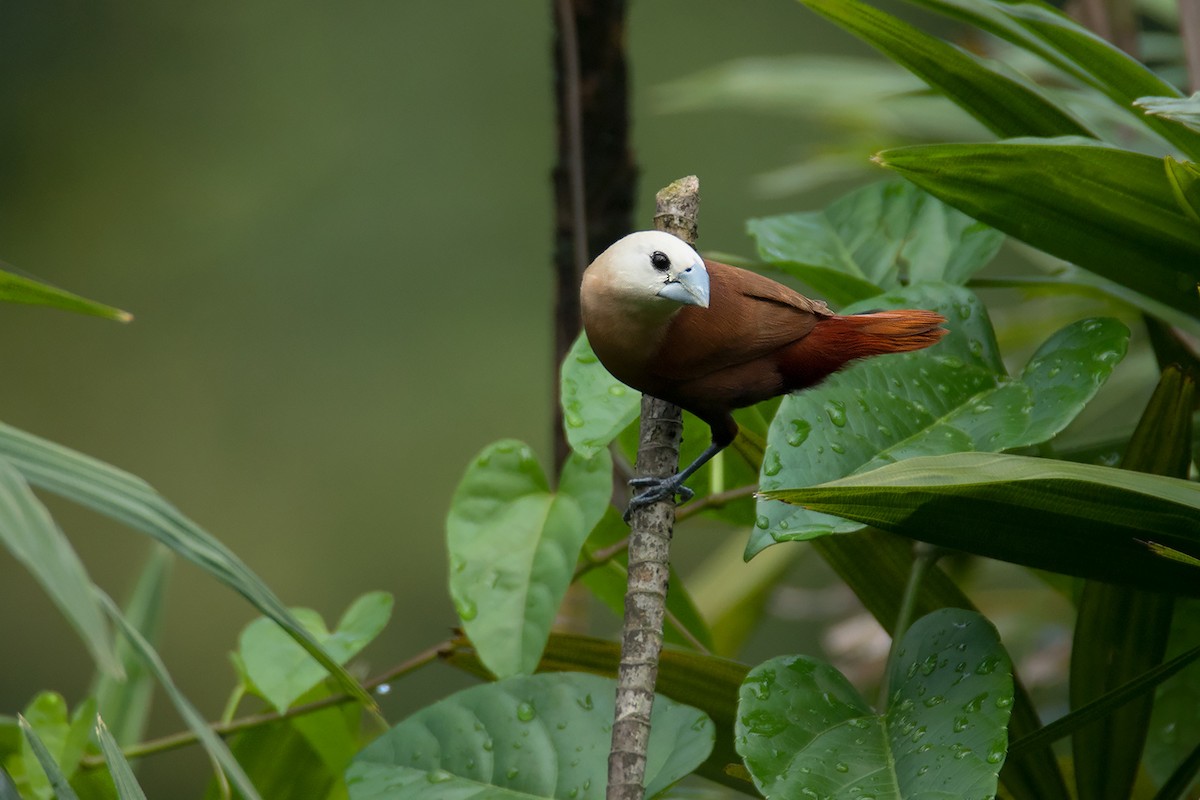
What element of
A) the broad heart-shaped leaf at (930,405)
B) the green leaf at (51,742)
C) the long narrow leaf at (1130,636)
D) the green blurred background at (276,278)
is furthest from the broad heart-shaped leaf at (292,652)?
the green blurred background at (276,278)

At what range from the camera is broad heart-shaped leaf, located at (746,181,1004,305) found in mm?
881

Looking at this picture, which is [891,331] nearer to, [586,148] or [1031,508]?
[1031,508]

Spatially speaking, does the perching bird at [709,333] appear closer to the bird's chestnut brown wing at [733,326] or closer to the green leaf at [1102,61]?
the bird's chestnut brown wing at [733,326]

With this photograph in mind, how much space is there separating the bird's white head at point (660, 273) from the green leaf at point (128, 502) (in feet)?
1.06

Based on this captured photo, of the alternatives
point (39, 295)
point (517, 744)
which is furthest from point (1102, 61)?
point (39, 295)

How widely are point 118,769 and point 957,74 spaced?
2.23 feet

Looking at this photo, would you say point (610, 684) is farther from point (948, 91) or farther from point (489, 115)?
point (489, 115)

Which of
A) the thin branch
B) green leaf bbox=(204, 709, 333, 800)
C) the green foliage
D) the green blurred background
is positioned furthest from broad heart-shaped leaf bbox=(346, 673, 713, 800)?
the green blurred background

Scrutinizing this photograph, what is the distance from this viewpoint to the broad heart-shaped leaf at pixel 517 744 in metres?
0.67

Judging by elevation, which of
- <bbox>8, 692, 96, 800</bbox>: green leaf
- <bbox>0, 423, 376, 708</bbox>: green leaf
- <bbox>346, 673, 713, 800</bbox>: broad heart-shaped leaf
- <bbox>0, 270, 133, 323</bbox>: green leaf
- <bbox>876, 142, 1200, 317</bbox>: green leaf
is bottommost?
<bbox>8, 692, 96, 800</bbox>: green leaf

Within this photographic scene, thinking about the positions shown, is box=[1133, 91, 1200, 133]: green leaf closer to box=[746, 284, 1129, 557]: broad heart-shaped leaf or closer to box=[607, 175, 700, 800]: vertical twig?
box=[746, 284, 1129, 557]: broad heart-shaped leaf

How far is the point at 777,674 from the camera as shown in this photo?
65cm

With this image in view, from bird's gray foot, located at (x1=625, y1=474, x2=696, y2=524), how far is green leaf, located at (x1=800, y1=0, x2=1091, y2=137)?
333 millimetres

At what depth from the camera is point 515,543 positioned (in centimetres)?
78
